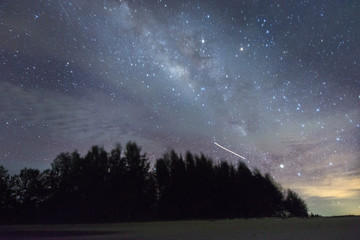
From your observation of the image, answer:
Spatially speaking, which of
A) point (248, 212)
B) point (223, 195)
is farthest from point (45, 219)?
point (248, 212)

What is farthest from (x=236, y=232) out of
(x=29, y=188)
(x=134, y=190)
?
(x=29, y=188)

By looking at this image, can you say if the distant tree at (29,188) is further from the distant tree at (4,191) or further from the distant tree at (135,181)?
the distant tree at (135,181)

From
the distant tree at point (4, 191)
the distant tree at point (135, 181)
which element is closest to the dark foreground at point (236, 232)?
the distant tree at point (135, 181)

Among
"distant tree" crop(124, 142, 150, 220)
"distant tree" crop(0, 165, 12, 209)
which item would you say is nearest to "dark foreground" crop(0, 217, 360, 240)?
"distant tree" crop(124, 142, 150, 220)

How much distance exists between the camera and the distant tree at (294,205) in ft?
168

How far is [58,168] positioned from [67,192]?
5.90 meters

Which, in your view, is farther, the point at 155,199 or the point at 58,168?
the point at 58,168

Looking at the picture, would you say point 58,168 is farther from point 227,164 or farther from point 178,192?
point 227,164

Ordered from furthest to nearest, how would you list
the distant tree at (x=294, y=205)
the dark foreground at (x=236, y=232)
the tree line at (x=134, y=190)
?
the distant tree at (x=294, y=205) < the tree line at (x=134, y=190) < the dark foreground at (x=236, y=232)

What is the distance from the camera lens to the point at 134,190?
44.6 metres

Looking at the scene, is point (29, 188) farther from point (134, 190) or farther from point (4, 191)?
point (134, 190)

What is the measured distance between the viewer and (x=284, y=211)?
48312 mm

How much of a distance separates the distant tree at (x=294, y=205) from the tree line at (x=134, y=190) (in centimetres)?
45

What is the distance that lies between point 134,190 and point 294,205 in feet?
102
